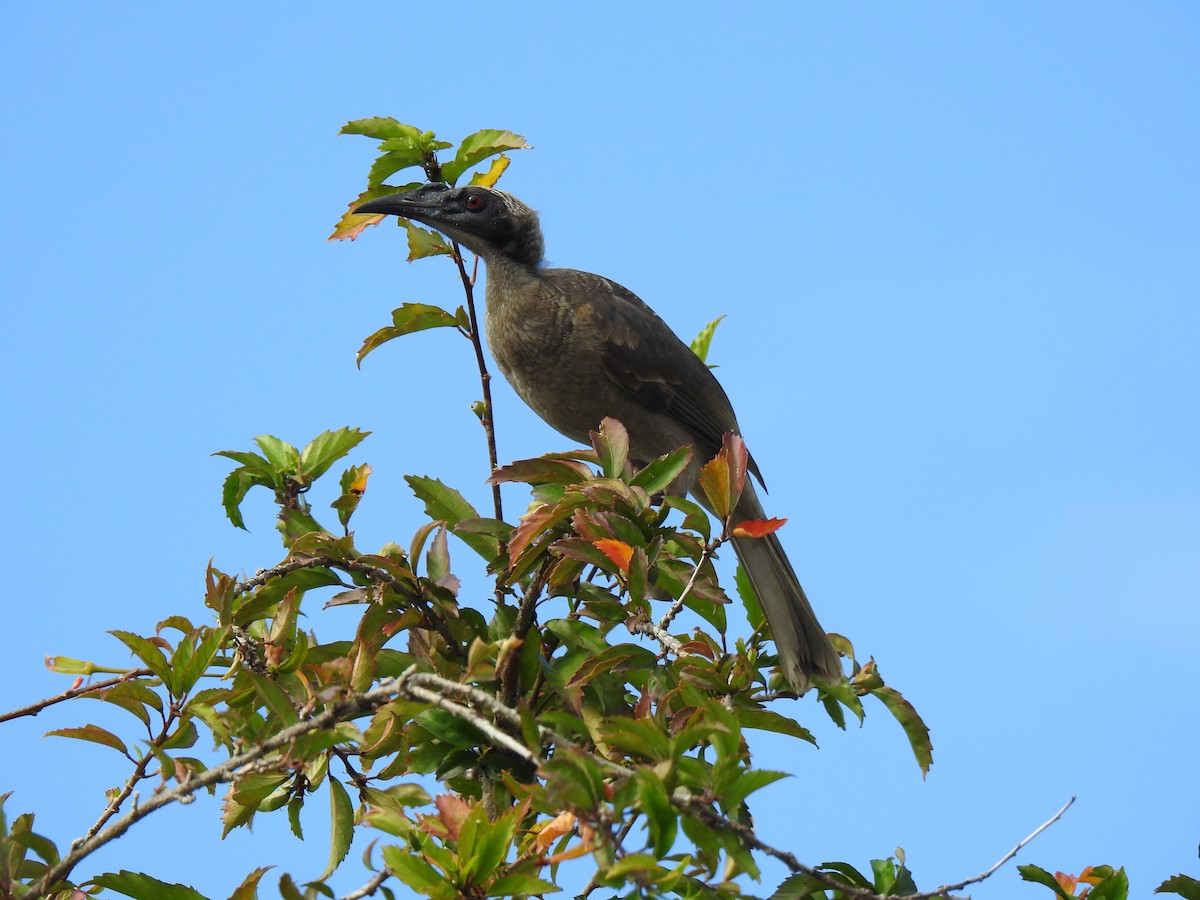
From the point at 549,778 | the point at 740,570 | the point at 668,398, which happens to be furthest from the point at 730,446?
the point at 668,398

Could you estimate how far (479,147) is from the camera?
393cm

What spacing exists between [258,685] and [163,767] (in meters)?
0.28

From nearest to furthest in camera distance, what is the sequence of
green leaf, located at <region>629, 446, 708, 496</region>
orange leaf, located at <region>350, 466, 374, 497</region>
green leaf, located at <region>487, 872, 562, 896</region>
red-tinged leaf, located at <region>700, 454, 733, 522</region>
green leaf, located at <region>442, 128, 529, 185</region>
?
green leaf, located at <region>487, 872, 562, 896</region>
red-tinged leaf, located at <region>700, 454, 733, 522</region>
green leaf, located at <region>629, 446, 708, 496</region>
orange leaf, located at <region>350, 466, 374, 497</region>
green leaf, located at <region>442, 128, 529, 185</region>

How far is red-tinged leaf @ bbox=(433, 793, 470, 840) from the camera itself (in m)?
2.37

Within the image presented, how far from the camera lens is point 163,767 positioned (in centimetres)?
245

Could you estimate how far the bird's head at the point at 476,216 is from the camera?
4707 mm

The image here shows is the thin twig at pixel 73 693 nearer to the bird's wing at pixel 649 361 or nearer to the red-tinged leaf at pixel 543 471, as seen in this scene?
the red-tinged leaf at pixel 543 471

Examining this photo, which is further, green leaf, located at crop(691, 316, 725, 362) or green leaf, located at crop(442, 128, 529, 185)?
green leaf, located at crop(691, 316, 725, 362)

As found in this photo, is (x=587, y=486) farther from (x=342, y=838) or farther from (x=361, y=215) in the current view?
(x=361, y=215)

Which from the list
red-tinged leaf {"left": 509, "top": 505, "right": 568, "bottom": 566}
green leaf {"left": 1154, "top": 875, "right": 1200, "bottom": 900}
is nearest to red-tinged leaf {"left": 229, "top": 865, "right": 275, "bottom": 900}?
red-tinged leaf {"left": 509, "top": 505, "right": 568, "bottom": 566}

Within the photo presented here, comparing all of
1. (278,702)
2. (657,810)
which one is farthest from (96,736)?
(657,810)

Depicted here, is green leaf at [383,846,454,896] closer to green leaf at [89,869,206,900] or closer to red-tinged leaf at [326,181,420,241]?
green leaf at [89,869,206,900]

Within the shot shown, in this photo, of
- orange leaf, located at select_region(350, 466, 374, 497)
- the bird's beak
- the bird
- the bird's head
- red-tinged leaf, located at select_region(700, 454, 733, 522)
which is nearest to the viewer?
red-tinged leaf, located at select_region(700, 454, 733, 522)

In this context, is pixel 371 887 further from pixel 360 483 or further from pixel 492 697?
pixel 360 483
